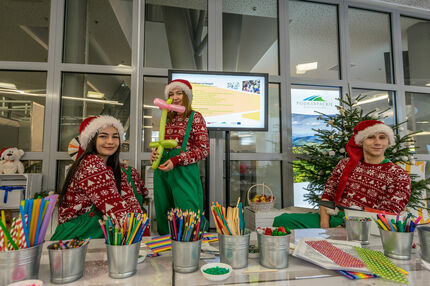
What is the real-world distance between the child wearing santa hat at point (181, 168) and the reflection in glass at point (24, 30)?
2023mm

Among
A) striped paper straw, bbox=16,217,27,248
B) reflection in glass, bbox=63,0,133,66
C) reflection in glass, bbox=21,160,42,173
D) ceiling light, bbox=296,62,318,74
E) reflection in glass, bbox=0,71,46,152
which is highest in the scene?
reflection in glass, bbox=63,0,133,66

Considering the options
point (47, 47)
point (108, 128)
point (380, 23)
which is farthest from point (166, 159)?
point (380, 23)

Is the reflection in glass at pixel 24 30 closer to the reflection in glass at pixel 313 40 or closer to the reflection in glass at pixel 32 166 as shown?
the reflection in glass at pixel 32 166

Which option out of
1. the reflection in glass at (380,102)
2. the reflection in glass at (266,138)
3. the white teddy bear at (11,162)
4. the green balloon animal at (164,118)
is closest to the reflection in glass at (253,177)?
the reflection in glass at (266,138)

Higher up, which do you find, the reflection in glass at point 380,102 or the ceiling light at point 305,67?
the ceiling light at point 305,67

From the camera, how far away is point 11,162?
2.51 m

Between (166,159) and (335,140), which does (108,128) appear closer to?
(166,159)

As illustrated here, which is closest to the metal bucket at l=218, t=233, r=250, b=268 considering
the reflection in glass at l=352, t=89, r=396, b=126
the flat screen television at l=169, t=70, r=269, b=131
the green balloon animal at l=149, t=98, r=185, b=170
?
the green balloon animal at l=149, t=98, r=185, b=170

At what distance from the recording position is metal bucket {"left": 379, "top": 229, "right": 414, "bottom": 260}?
30.7 inches

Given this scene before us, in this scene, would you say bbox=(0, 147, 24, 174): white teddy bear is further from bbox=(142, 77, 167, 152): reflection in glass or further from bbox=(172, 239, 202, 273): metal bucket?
bbox=(172, 239, 202, 273): metal bucket

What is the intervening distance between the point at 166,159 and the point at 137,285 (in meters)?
1.34

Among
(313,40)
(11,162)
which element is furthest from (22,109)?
(313,40)

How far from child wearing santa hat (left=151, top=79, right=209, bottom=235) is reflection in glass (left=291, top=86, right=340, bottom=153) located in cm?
171

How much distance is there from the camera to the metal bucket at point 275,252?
71 cm
